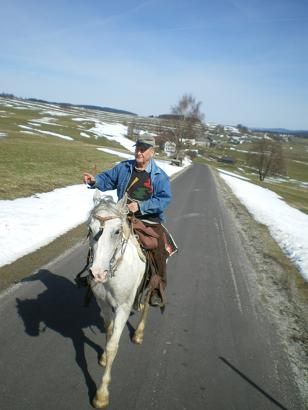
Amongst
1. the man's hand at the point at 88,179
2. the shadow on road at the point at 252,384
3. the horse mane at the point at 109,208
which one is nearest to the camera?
the horse mane at the point at 109,208

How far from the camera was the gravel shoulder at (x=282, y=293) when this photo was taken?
5.77 m

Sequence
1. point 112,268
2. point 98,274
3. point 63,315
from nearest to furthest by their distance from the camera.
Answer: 1. point 98,274
2. point 112,268
3. point 63,315

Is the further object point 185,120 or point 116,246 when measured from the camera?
point 185,120

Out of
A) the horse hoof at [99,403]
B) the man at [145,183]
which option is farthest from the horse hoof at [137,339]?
the horse hoof at [99,403]

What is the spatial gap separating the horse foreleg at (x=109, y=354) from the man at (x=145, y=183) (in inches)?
48.4

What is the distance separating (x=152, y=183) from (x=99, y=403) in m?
2.97

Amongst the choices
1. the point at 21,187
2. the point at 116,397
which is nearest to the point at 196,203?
the point at 21,187

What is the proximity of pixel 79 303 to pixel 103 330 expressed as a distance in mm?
1054

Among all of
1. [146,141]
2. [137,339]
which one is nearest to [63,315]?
[137,339]

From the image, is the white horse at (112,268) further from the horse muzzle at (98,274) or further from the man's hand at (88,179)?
the man's hand at (88,179)

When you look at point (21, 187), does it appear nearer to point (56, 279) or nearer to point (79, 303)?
point (56, 279)

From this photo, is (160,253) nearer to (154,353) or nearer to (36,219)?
(154,353)

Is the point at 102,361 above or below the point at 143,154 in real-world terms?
below

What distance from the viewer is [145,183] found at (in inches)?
200
